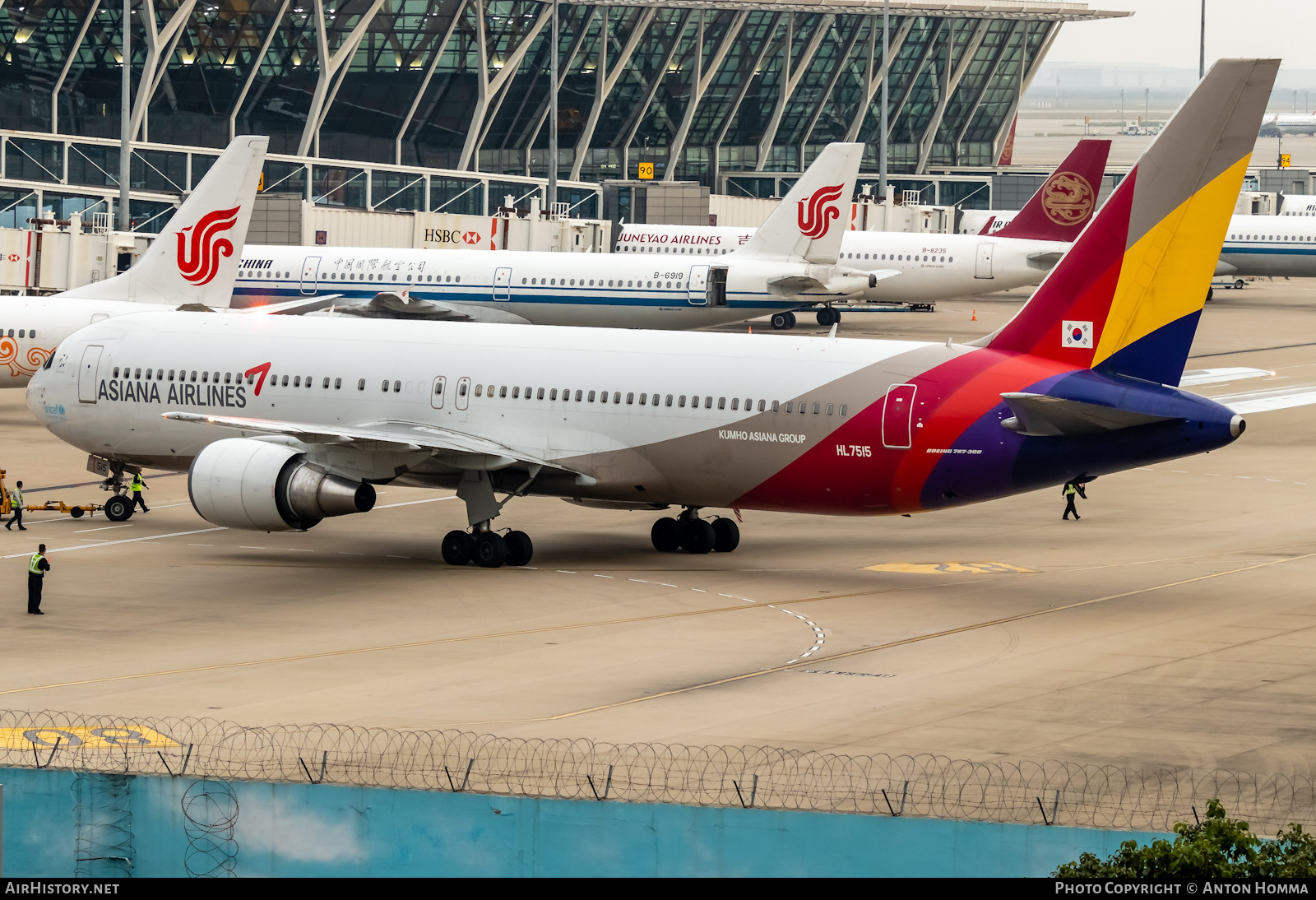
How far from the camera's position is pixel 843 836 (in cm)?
1772

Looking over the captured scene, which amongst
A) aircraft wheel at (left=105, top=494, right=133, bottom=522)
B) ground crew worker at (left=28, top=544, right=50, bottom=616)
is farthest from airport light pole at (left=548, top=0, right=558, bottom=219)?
ground crew worker at (left=28, top=544, right=50, bottom=616)

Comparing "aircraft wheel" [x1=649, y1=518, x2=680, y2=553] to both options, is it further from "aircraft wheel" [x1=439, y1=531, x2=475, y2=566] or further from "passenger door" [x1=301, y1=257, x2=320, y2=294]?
"passenger door" [x1=301, y1=257, x2=320, y2=294]

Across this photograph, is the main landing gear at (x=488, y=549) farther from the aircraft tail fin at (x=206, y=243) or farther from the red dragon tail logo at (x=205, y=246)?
the red dragon tail logo at (x=205, y=246)

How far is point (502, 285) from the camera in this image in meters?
74.1

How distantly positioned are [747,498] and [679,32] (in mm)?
116532

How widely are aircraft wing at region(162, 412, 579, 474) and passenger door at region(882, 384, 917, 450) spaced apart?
6.34 metres

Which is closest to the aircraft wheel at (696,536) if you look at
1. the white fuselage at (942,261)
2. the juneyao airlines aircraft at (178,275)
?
the juneyao airlines aircraft at (178,275)

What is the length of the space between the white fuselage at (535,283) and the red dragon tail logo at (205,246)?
17.8m

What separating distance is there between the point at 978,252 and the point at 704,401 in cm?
5887

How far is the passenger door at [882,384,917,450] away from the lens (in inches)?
1312

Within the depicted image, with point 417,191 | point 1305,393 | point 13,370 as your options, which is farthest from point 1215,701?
point 417,191

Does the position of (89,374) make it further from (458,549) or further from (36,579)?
(36,579)

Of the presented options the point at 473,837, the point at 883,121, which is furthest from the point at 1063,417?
the point at 883,121

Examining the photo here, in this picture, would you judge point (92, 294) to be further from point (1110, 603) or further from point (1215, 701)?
point (1215, 701)
